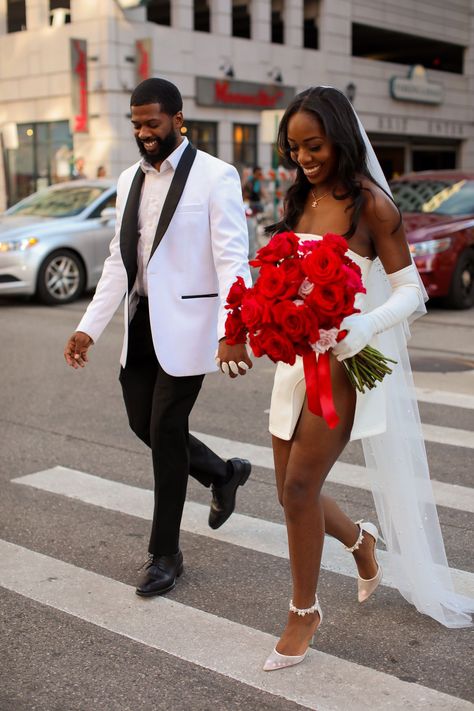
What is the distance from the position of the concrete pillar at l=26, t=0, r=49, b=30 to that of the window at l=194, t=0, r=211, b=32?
519 centimetres

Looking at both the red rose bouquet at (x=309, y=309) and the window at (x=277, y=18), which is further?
the window at (x=277, y=18)

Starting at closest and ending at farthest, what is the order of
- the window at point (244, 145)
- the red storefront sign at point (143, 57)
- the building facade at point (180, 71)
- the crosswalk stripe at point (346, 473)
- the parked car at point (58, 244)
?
the crosswalk stripe at point (346, 473) < the parked car at point (58, 244) < the red storefront sign at point (143, 57) < the building facade at point (180, 71) < the window at point (244, 145)

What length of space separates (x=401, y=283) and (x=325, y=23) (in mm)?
34273

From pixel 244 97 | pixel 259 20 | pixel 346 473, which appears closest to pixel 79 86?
pixel 244 97

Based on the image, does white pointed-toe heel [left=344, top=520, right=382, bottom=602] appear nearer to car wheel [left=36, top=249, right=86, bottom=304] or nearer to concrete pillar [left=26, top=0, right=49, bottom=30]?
car wheel [left=36, top=249, right=86, bottom=304]

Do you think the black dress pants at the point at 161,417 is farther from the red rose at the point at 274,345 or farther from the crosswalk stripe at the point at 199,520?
the red rose at the point at 274,345

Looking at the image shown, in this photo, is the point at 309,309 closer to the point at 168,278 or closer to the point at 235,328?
the point at 235,328

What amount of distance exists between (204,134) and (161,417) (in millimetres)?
28491

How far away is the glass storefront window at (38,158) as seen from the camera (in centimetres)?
2992

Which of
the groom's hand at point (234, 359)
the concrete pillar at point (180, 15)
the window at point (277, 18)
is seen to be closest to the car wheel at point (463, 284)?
the groom's hand at point (234, 359)

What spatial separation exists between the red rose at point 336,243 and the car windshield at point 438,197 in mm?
10283

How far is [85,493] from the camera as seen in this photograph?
5.41 m

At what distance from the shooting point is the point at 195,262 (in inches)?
156

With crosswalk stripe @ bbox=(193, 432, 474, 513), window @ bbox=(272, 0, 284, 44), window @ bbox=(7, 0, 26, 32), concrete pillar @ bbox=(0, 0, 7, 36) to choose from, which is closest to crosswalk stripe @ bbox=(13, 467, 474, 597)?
crosswalk stripe @ bbox=(193, 432, 474, 513)
